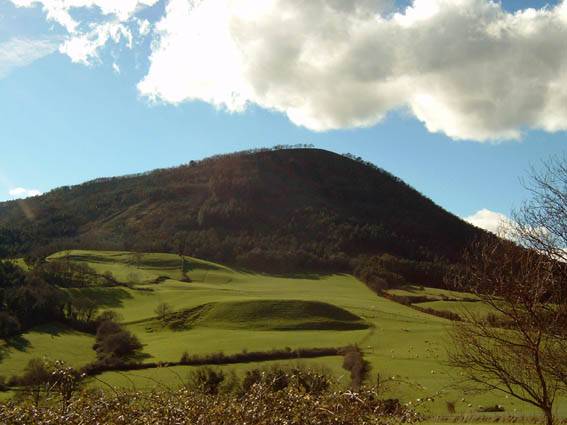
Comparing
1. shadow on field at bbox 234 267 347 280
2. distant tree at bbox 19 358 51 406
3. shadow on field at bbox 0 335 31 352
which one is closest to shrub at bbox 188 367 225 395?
Answer: distant tree at bbox 19 358 51 406

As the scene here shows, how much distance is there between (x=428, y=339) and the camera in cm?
6144

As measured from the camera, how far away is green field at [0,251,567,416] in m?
45.1

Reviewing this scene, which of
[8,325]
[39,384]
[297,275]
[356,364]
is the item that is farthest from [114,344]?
[297,275]

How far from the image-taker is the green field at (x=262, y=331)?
1774 inches

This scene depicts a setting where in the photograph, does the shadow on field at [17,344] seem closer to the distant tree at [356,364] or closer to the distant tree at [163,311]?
A: the distant tree at [163,311]

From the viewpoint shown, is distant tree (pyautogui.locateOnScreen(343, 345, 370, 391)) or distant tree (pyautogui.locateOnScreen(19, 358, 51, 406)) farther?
distant tree (pyautogui.locateOnScreen(343, 345, 370, 391))

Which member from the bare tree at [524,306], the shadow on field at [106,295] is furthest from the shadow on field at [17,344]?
the bare tree at [524,306]

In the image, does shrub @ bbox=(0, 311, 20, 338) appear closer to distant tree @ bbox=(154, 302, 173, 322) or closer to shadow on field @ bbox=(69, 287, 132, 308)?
distant tree @ bbox=(154, 302, 173, 322)

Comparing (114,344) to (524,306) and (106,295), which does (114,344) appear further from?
(524,306)

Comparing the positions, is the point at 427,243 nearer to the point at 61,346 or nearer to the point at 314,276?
the point at 314,276

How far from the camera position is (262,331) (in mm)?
71875

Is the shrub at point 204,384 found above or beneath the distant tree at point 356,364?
above

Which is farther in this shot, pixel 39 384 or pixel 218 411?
pixel 39 384

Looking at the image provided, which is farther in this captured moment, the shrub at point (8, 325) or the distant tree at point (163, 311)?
the distant tree at point (163, 311)
